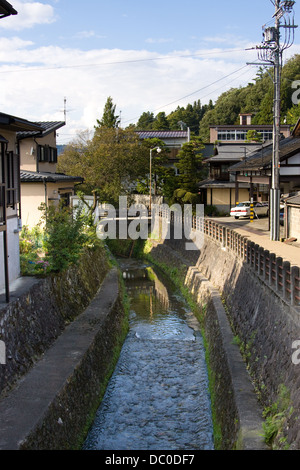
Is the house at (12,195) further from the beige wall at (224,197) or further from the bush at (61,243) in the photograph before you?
the beige wall at (224,197)

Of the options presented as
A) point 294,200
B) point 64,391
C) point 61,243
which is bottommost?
point 64,391

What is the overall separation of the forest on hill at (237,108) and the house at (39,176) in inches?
1840

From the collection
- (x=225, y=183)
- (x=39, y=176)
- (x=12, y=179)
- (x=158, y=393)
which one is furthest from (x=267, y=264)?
(x=225, y=183)

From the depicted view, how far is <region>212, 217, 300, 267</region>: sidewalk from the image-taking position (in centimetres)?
1872

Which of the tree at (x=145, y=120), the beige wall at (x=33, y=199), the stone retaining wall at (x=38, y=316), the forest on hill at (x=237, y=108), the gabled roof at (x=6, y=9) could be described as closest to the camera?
the stone retaining wall at (x=38, y=316)

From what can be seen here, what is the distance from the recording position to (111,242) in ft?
128

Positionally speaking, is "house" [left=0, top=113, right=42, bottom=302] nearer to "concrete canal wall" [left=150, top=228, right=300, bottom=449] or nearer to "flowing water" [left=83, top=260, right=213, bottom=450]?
"flowing water" [left=83, top=260, right=213, bottom=450]

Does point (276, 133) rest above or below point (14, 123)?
above

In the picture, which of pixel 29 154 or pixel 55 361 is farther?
pixel 29 154

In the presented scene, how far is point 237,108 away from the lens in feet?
277

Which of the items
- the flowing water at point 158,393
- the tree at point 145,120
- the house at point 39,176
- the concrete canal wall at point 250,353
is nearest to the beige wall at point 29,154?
the house at point 39,176

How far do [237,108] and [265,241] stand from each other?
6580 centimetres

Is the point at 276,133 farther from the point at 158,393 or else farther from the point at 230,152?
the point at 230,152

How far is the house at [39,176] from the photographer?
22.7 m
